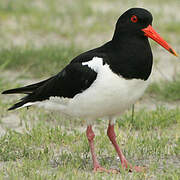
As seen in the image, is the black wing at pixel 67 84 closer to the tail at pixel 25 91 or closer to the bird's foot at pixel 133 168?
the tail at pixel 25 91

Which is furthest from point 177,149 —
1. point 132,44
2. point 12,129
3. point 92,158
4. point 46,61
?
point 46,61

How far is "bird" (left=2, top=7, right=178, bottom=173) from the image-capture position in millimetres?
5141

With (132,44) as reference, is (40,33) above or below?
above

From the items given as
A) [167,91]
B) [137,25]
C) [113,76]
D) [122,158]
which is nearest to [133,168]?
[122,158]

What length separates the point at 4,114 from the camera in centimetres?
737

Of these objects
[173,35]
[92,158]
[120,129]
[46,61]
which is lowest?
[92,158]

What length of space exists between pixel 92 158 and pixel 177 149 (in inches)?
37.0

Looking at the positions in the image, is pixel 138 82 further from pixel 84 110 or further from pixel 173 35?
pixel 173 35

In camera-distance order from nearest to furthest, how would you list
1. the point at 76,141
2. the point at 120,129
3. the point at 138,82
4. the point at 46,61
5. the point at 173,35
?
the point at 138,82, the point at 76,141, the point at 120,129, the point at 46,61, the point at 173,35

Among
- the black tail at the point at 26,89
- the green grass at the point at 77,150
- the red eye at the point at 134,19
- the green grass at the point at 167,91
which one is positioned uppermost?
the red eye at the point at 134,19

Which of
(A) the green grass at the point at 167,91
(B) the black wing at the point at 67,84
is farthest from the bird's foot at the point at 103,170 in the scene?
(A) the green grass at the point at 167,91

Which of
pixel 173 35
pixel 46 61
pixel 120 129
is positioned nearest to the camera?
pixel 120 129

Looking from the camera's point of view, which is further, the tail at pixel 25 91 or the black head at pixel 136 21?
the tail at pixel 25 91

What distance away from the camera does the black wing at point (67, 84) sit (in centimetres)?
535
